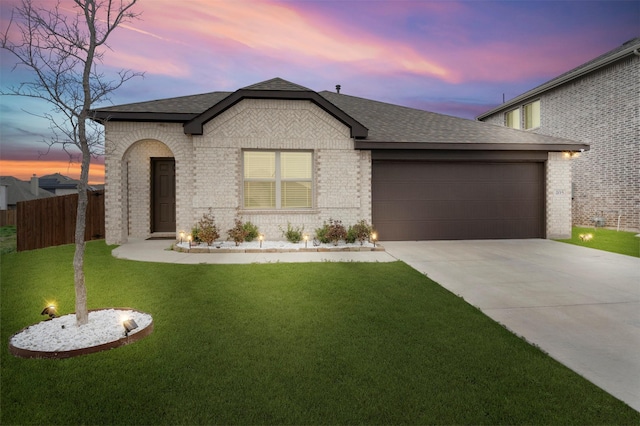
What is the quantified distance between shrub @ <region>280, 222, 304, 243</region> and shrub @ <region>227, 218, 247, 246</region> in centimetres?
123

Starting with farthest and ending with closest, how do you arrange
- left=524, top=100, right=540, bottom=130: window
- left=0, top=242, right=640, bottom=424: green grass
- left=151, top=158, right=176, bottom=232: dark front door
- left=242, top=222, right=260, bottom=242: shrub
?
left=524, top=100, right=540, bottom=130: window
left=151, top=158, right=176, bottom=232: dark front door
left=242, top=222, right=260, bottom=242: shrub
left=0, top=242, right=640, bottom=424: green grass

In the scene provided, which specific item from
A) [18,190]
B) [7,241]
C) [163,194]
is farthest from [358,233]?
[18,190]

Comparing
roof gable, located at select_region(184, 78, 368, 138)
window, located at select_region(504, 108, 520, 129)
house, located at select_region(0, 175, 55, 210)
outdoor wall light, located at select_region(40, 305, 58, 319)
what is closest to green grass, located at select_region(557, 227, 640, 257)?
roof gable, located at select_region(184, 78, 368, 138)

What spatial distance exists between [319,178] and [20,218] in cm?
885

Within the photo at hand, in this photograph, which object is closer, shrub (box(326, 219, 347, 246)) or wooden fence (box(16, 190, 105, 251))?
wooden fence (box(16, 190, 105, 251))

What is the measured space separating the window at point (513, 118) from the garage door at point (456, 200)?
1191 cm

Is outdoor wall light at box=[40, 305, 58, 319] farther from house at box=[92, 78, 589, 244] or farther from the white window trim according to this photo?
the white window trim

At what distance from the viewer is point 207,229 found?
10078mm

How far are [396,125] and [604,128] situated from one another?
11092 millimetres

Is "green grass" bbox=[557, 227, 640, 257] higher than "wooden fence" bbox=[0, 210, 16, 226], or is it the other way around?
"wooden fence" bbox=[0, 210, 16, 226]

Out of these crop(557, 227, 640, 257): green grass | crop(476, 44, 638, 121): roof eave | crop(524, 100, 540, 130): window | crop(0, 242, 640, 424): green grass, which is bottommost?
crop(0, 242, 640, 424): green grass

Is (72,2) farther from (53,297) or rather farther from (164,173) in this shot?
(164,173)

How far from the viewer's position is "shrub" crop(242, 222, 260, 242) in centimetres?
1063

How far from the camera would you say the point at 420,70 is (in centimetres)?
2020
